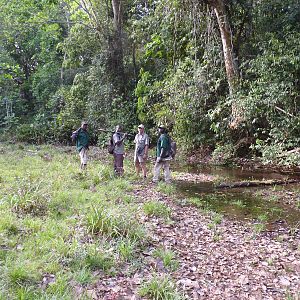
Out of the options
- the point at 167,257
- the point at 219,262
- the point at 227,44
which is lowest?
the point at 219,262

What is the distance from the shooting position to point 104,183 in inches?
410

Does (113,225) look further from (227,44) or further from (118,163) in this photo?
(227,44)

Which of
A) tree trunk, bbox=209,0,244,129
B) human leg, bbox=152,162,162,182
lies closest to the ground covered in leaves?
human leg, bbox=152,162,162,182

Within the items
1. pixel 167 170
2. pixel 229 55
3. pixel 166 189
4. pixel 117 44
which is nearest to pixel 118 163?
pixel 167 170

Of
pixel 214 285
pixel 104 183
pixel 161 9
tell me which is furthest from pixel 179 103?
pixel 214 285

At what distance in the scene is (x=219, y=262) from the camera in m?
5.53

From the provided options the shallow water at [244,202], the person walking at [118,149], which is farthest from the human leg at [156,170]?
the person walking at [118,149]

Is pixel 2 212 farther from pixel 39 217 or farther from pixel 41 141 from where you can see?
pixel 41 141

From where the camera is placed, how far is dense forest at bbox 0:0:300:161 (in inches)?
540

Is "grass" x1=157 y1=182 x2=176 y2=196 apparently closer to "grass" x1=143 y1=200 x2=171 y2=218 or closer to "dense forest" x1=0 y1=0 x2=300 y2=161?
"grass" x1=143 y1=200 x2=171 y2=218

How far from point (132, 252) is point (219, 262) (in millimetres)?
1456

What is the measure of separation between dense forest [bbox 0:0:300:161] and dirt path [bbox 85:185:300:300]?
255 inches

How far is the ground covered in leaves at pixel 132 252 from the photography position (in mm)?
4355

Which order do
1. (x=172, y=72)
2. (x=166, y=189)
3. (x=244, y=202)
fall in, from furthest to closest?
(x=172, y=72) < (x=166, y=189) < (x=244, y=202)
